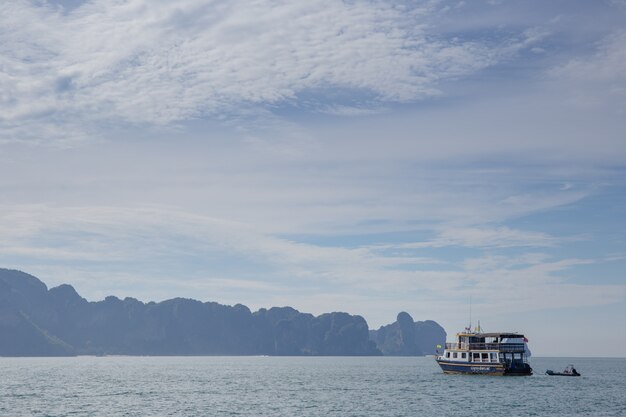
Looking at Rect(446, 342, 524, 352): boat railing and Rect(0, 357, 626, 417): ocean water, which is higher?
Rect(446, 342, 524, 352): boat railing

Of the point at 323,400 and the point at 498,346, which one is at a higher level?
the point at 498,346

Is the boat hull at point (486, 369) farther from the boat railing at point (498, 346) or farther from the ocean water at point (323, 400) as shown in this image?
the boat railing at point (498, 346)

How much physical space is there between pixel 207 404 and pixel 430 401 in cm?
3118

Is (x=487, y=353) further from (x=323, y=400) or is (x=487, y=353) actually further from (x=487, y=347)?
(x=323, y=400)

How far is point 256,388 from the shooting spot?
128 metres

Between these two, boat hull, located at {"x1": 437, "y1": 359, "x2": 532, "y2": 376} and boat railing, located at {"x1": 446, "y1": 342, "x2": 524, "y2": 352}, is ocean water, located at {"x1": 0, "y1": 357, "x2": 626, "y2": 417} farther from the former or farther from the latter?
boat railing, located at {"x1": 446, "y1": 342, "x2": 524, "y2": 352}

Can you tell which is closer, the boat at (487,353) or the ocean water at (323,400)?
the ocean water at (323,400)

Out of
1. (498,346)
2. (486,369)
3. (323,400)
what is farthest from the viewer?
(498,346)

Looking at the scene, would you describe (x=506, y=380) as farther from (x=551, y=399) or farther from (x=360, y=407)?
(x=360, y=407)

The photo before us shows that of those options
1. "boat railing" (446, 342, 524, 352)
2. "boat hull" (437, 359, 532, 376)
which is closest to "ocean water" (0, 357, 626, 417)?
"boat hull" (437, 359, 532, 376)

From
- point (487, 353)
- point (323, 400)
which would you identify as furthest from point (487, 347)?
point (323, 400)

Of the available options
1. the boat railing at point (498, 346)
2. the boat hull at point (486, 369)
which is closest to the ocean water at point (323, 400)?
the boat hull at point (486, 369)

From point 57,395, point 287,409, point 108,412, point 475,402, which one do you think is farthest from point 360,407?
point 57,395

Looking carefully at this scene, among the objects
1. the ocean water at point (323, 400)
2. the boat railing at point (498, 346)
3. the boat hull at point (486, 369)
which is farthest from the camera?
the boat railing at point (498, 346)
